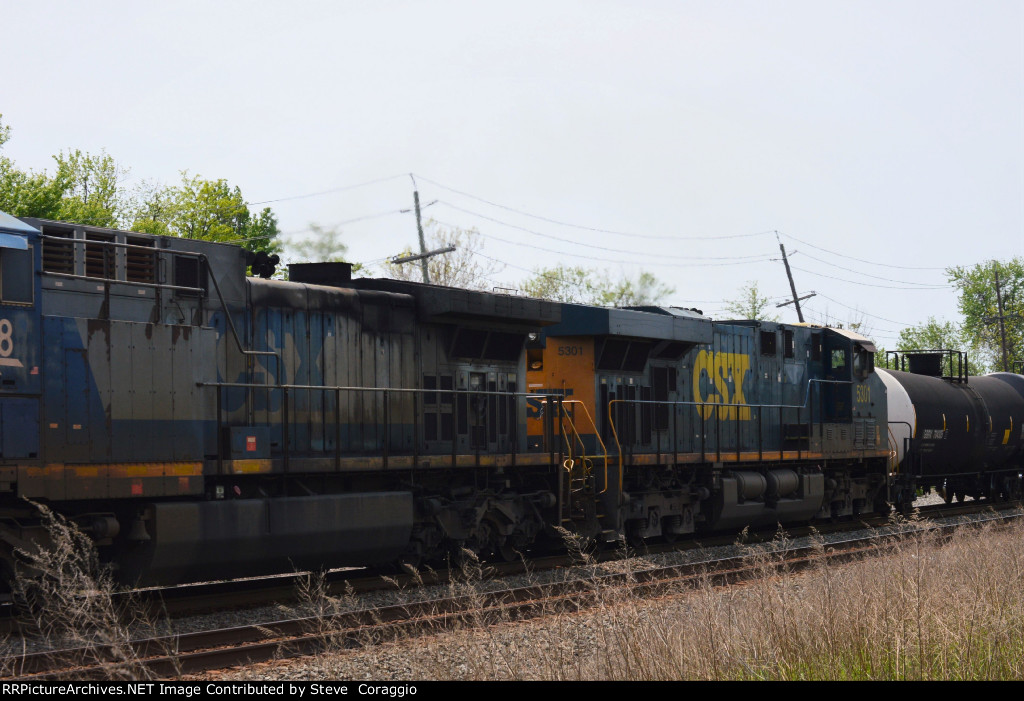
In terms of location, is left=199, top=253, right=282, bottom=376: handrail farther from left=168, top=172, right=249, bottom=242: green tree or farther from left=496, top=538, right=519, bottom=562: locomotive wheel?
left=168, top=172, right=249, bottom=242: green tree

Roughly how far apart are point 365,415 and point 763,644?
23.4ft

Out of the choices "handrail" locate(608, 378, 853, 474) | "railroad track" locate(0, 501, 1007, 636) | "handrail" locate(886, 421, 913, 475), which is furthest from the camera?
"handrail" locate(886, 421, 913, 475)

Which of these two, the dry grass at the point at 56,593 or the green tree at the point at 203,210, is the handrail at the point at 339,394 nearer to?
the dry grass at the point at 56,593

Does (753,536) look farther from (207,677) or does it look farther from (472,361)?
(207,677)

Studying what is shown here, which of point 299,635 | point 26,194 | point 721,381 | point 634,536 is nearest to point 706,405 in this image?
point 721,381

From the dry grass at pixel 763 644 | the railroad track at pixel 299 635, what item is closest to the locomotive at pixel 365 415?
the railroad track at pixel 299 635

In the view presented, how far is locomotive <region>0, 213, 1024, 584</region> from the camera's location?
399 inches

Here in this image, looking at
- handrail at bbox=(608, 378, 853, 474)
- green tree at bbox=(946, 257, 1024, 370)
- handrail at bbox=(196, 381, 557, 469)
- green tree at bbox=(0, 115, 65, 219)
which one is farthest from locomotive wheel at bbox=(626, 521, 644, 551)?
green tree at bbox=(946, 257, 1024, 370)

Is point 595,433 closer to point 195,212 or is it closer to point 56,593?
point 56,593

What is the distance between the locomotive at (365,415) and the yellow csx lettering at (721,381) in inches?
2.3

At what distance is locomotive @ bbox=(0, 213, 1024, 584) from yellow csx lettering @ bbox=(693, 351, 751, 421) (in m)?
0.06

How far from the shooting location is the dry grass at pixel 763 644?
6875 mm

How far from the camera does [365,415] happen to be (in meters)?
13.4

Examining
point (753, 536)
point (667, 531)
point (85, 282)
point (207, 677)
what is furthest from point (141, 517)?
point (753, 536)
